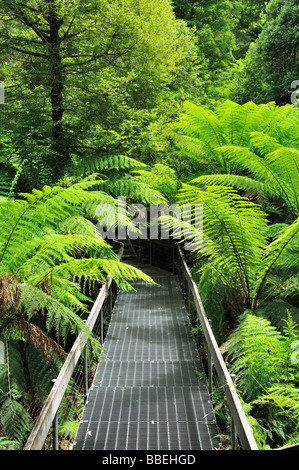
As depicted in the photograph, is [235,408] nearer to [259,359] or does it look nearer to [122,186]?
[259,359]

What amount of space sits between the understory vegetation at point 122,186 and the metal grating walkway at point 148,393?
0.27 metres

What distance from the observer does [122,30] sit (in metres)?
6.14

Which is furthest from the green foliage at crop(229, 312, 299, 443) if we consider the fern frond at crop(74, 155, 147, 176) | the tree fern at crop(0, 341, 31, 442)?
the fern frond at crop(74, 155, 147, 176)

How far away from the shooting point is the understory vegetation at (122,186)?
3029mm

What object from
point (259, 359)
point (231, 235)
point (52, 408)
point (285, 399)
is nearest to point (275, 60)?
point (231, 235)

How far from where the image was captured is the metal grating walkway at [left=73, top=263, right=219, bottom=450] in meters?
2.79

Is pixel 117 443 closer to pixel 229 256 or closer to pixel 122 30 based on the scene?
pixel 229 256

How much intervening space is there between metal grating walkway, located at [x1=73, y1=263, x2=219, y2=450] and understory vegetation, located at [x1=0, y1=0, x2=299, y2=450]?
272 mm

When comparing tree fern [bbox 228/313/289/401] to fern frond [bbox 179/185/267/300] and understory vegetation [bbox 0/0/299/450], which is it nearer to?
understory vegetation [bbox 0/0/299/450]

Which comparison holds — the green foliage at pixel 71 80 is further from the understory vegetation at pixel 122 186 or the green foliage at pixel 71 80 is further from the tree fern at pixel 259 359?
the tree fern at pixel 259 359

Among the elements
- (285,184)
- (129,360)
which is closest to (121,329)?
(129,360)

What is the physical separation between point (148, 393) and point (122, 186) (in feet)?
10.8
